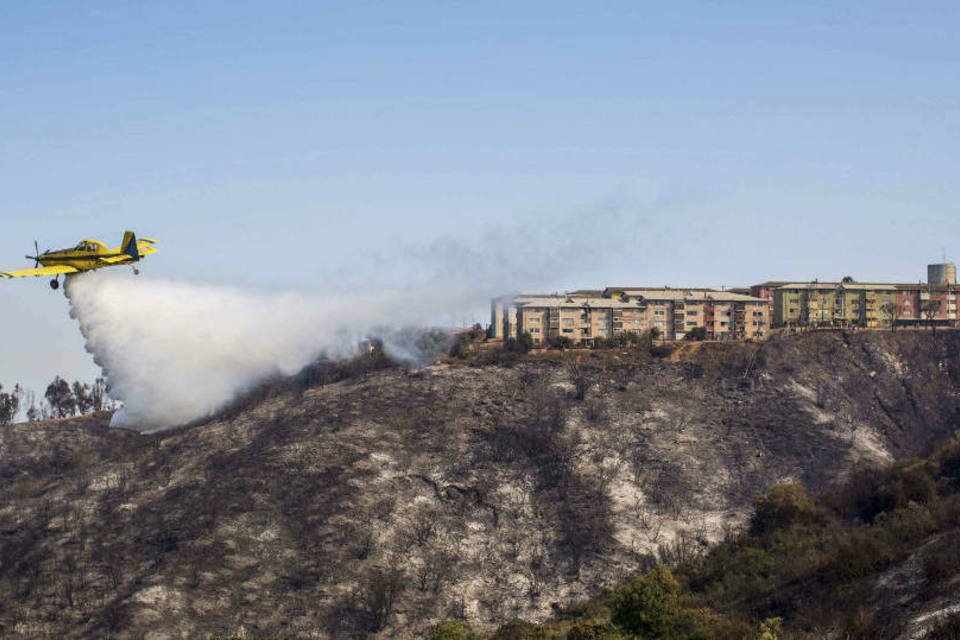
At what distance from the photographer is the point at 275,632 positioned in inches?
5640

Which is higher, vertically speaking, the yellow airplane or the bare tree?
the yellow airplane

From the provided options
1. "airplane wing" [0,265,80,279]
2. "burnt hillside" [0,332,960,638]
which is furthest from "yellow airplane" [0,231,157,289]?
"burnt hillside" [0,332,960,638]

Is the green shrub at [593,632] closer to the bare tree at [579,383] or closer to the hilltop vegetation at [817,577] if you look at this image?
the hilltop vegetation at [817,577]

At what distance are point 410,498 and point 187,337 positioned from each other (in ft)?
113

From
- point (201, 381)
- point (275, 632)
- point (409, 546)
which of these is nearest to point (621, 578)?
point (409, 546)

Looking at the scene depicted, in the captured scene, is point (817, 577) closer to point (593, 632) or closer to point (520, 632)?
point (593, 632)

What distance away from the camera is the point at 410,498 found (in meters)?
169

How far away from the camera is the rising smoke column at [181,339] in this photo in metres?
139

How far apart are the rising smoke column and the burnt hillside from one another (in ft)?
30.9

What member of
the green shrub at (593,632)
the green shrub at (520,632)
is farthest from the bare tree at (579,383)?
the green shrub at (593,632)

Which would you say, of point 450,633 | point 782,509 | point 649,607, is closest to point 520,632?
point 450,633

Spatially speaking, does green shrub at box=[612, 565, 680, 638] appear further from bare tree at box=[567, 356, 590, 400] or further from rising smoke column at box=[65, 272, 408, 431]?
bare tree at box=[567, 356, 590, 400]

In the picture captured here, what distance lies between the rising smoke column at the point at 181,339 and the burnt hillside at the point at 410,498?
9417 mm

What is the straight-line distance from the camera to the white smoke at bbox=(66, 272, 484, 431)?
139500 millimetres
